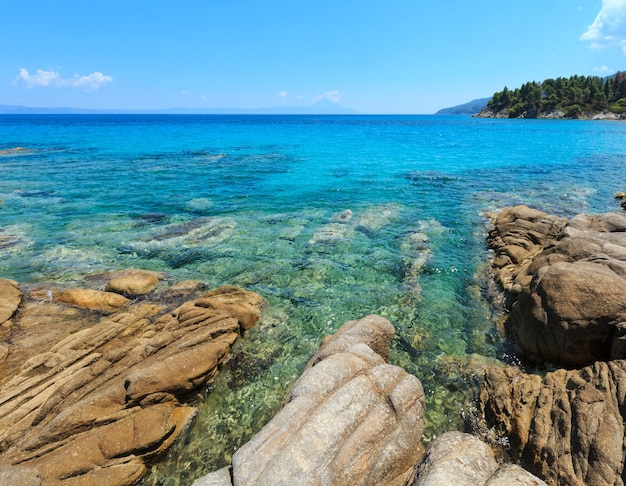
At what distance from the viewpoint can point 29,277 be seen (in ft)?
56.3

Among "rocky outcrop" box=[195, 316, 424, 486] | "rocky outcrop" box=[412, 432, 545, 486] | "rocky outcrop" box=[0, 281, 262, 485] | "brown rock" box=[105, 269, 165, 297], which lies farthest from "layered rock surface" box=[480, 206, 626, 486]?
"brown rock" box=[105, 269, 165, 297]

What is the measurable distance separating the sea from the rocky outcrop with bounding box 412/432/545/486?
3.25 meters

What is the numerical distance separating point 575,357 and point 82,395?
13570 mm

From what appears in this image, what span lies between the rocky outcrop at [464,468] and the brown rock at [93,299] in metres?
12.8

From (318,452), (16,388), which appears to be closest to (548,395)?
(318,452)

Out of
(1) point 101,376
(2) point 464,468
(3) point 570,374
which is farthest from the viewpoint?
(1) point 101,376

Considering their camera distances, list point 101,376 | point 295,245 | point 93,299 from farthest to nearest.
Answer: point 295,245, point 93,299, point 101,376

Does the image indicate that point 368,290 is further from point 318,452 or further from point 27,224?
point 27,224

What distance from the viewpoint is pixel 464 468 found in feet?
19.1

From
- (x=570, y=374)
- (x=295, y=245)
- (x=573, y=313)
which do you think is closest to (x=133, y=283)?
(x=295, y=245)

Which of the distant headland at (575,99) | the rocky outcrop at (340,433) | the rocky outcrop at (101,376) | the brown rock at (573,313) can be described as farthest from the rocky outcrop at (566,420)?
the distant headland at (575,99)

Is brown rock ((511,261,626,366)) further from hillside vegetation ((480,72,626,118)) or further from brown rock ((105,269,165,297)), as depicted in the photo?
hillside vegetation ((480,72,626,118))

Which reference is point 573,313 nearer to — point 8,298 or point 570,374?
point 570,374

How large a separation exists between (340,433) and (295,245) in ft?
47.9
